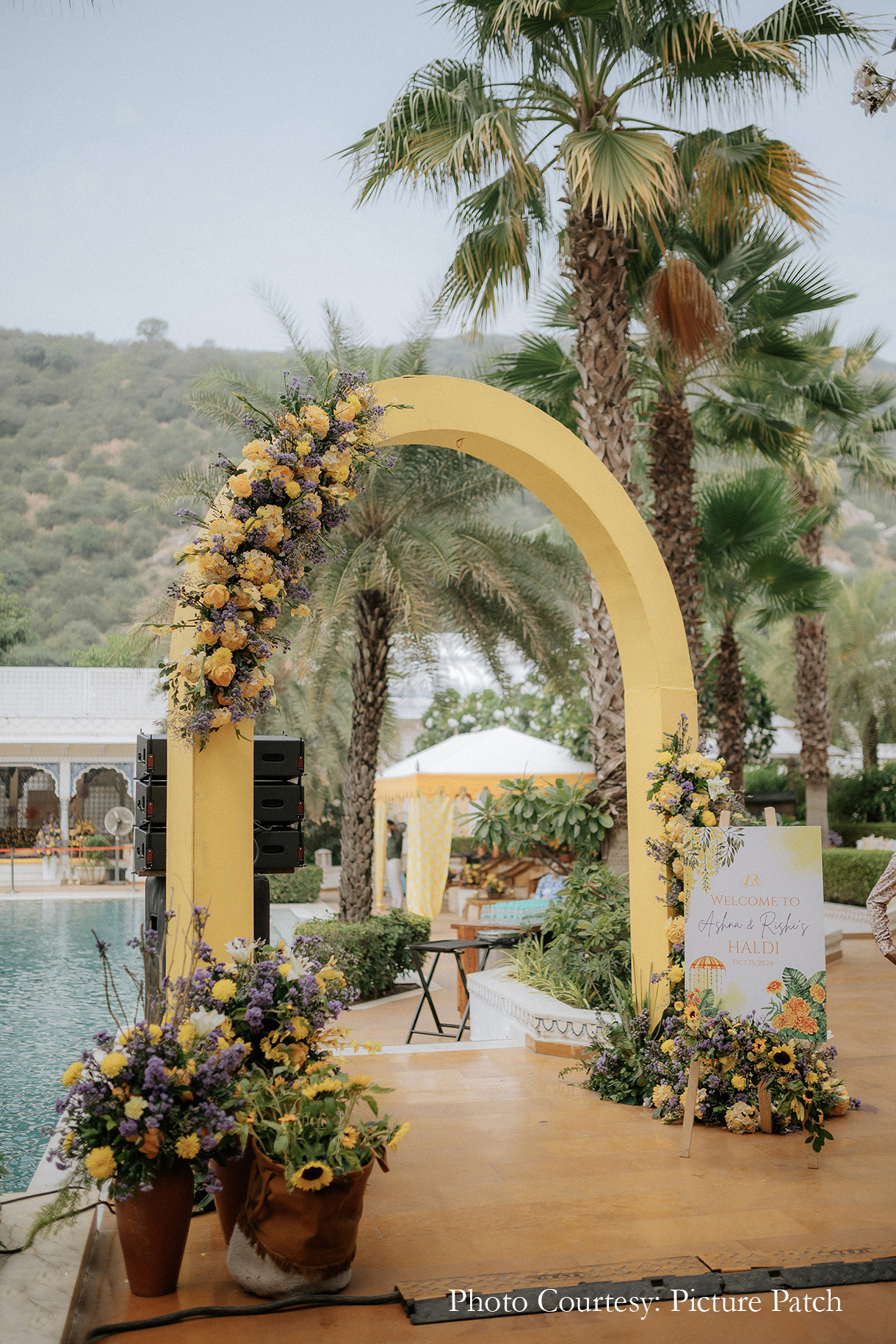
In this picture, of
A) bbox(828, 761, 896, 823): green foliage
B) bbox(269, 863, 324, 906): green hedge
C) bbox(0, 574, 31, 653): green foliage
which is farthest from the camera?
bbox(0, 574, 31, 653): green foliage

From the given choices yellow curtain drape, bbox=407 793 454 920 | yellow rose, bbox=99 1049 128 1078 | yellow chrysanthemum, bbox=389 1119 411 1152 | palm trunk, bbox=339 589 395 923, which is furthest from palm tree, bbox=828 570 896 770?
yellow rose, bbox=99 1049 128 1078

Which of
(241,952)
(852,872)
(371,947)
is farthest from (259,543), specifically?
(852,872)

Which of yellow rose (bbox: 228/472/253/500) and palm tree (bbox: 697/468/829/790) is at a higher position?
palm tree (bbox: 697/468/829/790)

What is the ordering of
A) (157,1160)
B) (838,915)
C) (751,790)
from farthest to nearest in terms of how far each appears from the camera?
(751,790), (838,915), (157,1160)

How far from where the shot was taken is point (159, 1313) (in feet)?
10.6

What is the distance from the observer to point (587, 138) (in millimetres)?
8039

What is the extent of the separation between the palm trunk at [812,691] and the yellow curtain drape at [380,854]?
759cm

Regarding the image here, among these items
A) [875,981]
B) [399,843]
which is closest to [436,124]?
[875,981]

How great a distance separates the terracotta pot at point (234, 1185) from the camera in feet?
11.6

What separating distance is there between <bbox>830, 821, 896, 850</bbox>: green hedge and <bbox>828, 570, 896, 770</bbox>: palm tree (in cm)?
611

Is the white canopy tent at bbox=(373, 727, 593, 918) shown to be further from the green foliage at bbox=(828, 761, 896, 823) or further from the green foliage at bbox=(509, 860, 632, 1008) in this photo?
the green foliage at bbox=(828, 761, 896, 823)

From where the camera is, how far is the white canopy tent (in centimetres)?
1498

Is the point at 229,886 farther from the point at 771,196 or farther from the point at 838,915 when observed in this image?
the point at 838,915

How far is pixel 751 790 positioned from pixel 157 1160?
75.7 ft
